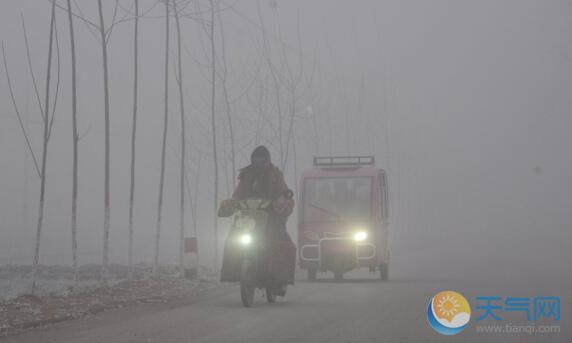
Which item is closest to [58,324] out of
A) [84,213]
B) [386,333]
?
[386,333]

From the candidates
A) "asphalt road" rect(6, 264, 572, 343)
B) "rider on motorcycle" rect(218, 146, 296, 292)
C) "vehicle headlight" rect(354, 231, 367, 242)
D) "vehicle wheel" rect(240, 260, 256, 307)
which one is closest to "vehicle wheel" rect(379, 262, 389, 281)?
"vehicle headlight" rect(354, 231, 367, 242)

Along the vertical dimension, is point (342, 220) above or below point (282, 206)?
above

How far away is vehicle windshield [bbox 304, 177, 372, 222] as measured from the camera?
20.1 metres

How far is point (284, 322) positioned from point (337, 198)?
34.7ft

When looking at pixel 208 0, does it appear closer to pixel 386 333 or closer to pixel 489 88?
pixel 386 333

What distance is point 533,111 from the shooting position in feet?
562

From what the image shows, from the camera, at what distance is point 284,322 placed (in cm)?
991

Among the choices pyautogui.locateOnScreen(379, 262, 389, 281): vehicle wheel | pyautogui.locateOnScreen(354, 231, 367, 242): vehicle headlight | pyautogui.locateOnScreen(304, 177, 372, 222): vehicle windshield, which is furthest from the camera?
pyautogui.locateOnScreen(304, 177, 372, 222): vehicle windshield

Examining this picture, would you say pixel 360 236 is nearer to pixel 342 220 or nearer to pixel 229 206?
pixel 342 220

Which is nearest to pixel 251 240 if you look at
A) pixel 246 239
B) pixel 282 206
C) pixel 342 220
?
pixel 246 239

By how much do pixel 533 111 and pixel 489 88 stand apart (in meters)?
12.6

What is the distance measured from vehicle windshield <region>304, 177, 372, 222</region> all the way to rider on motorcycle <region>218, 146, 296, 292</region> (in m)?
7.64

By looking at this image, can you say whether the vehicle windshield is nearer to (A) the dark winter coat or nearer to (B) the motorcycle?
(A) the dark winter coat

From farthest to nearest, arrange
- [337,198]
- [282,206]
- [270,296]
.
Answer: [337,198], [270,296], [282,206]
